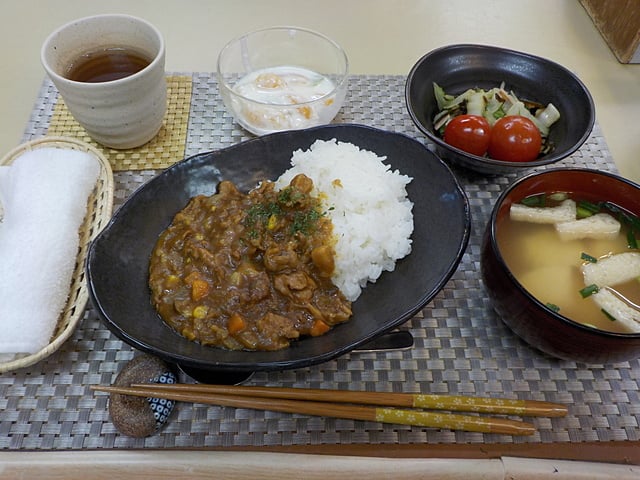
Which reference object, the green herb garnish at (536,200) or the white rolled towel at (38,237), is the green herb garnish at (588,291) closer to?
the green herb garnish at (536,200)

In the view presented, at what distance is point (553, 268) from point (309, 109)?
1270mm

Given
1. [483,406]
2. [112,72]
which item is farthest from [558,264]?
[112,72]

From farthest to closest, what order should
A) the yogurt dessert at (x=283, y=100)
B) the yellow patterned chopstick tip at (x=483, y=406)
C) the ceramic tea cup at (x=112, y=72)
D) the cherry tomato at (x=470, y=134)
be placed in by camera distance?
the yogurt dessert at (x=283, y=100), the cherry tomato at (x=470, y=134), the ceramic tea cup at (x=112, y=72), the yellow patterned chopstick tip at (x=483, y=406)

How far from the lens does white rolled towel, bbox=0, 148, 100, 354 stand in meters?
1.60

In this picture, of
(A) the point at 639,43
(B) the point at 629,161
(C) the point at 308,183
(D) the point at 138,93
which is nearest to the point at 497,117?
(B) the point at 629,161

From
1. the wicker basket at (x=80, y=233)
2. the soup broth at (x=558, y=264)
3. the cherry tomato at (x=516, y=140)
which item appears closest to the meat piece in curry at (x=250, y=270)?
the wicker basket at (x=80, y=233)

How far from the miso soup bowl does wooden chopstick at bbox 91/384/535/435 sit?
0.96ft

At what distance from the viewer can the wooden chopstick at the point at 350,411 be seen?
1543mm

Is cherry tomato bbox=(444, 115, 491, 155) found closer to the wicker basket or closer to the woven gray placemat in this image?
the woven gray placemat

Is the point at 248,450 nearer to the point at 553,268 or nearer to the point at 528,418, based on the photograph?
the point at 528,418

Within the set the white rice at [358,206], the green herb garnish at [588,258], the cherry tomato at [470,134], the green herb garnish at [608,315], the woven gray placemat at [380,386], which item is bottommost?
the woven gray placemat at [380,386]

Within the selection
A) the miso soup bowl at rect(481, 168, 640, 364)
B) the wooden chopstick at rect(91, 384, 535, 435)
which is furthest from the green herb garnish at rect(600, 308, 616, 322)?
the wooden chopstick at rect(91, 384, 535, 435)

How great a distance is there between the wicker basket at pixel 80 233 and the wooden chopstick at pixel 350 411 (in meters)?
0.24

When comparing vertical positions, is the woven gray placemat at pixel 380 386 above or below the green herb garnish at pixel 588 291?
below
